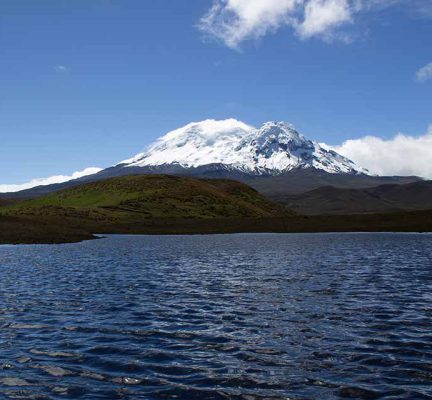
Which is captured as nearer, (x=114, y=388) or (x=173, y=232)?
(x=114, y=388)

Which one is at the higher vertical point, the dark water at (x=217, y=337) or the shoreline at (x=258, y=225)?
the shoreline at (x=258, y=225)

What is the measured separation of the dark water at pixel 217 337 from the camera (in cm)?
1814

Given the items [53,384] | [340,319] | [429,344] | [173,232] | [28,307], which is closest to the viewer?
[53,384]

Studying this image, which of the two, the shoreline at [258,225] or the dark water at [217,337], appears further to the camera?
the shoreline at [258,225]

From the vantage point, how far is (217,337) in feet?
82.7

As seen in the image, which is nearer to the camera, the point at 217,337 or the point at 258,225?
the point at 217,337

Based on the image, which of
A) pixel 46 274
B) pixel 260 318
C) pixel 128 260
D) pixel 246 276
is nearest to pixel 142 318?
pixel 260 318

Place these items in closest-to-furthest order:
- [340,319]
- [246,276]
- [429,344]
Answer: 1. [429,344]
2. [340,319]
3. [246,276]

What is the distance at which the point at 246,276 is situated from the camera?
51188mm

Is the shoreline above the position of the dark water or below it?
above

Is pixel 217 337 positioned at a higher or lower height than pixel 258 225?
lower

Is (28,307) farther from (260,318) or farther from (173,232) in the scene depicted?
(173,232)

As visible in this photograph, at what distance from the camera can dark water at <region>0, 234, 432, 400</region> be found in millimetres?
18141

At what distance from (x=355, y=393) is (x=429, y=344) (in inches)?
320
